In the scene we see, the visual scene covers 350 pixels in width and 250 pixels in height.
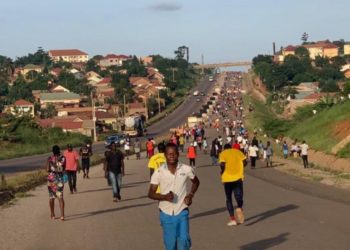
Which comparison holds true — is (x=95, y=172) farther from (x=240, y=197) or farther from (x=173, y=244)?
(x=173, y=244)

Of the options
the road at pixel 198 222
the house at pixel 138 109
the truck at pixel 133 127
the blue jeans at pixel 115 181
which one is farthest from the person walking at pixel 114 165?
the house at pixel 138 109

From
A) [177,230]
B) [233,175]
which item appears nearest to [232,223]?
[233,175]

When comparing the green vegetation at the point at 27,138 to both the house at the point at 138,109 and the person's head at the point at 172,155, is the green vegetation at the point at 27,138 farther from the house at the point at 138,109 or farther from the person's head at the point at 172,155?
the person's head at the point at 172,155

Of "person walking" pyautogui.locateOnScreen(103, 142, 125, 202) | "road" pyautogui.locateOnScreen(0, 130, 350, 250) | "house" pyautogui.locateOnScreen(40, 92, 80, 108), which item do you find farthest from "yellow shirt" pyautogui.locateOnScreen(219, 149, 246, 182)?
"house" pyautogui.locateOnScreen(40, 92, 80, 108)

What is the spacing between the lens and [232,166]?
44.4 ft

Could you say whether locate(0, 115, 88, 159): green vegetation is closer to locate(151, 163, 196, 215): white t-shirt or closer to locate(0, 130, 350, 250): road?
locate(0, 130, 350, 250): road

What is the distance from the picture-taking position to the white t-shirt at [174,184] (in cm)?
823

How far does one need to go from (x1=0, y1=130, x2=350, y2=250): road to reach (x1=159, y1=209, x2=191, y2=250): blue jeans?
282 cm

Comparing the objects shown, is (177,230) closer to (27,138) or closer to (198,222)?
(198,222)

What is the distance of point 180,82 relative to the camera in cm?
17562

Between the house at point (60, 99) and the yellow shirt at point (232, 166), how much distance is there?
350ft

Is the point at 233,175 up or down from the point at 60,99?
down

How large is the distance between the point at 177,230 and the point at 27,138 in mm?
54177

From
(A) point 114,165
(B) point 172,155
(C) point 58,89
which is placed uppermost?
(C) point 58,89
